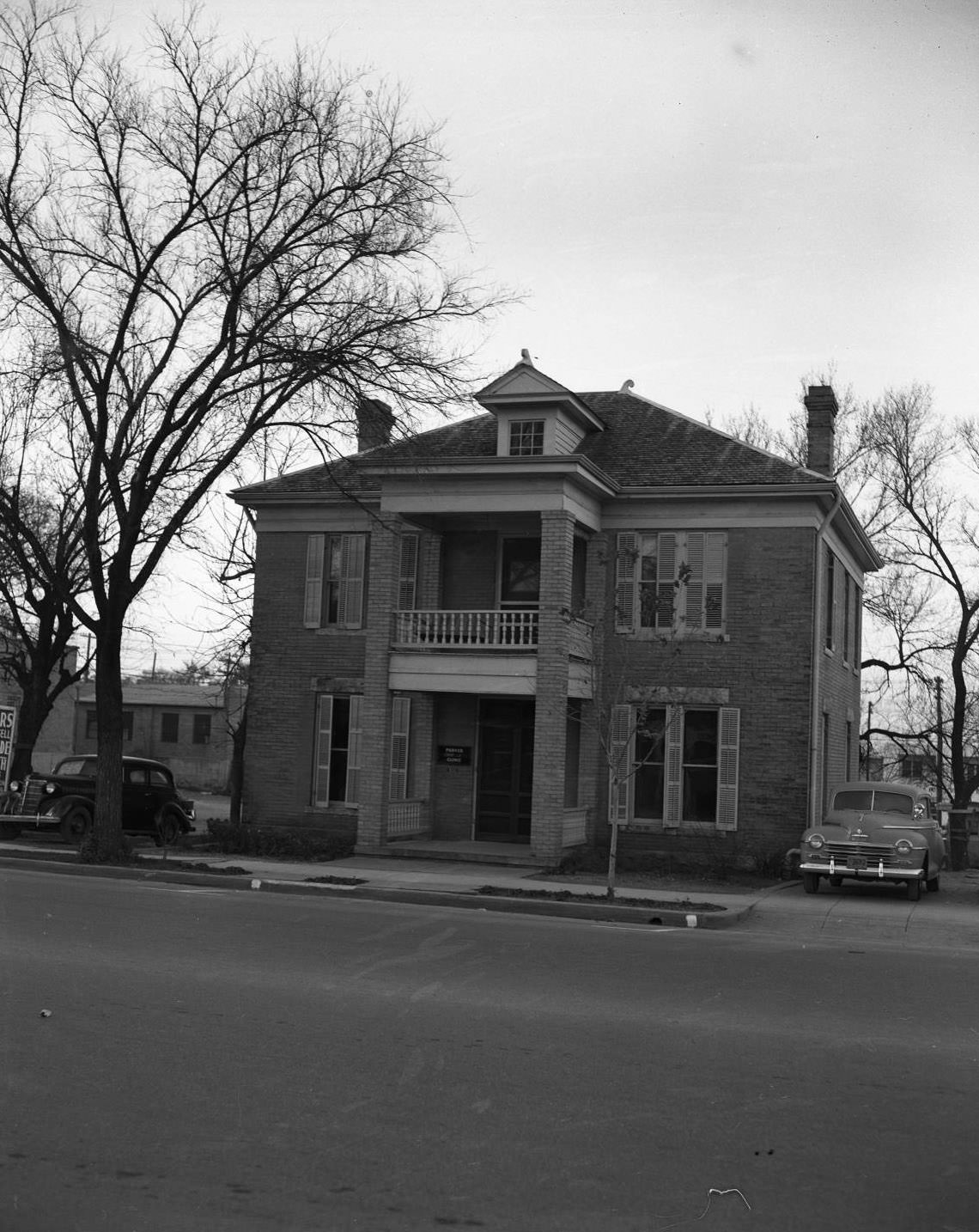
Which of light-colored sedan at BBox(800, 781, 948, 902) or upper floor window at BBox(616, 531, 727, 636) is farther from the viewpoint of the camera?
upper floor window at BBox(616, 531, 727, 636)

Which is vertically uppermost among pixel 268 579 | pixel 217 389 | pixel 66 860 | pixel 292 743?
pixel 217 389

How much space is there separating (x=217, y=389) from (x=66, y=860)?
7571 millimetres

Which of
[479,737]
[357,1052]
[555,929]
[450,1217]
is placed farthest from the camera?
[479,737]

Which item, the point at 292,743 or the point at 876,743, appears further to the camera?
the point at 876,743

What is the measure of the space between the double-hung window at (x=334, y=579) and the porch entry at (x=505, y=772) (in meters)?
3.21

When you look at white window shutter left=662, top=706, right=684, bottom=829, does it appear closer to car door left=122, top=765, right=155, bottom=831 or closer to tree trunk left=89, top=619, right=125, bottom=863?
tree trunk left=89, top=619, right=125, bottom=863

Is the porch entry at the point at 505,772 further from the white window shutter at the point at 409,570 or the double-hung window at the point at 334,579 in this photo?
the double-hung window at the point at 334,579

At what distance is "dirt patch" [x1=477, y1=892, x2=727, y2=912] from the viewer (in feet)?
54.3

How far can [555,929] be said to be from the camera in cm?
1415

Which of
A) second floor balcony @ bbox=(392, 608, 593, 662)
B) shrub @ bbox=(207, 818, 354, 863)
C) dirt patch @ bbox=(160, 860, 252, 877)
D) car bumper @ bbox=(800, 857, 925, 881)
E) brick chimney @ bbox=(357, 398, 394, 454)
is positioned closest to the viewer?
car bumper @ bbox=(800, 857, 925, 881)

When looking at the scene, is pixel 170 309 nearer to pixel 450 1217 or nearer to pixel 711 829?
pixel 711 829

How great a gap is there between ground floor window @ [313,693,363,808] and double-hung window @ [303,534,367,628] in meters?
1.51

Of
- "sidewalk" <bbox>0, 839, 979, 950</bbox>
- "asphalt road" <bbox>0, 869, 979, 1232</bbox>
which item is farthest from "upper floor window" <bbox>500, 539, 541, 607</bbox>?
"asphalt road" <bbox>0, 869, 979, 1232</bbox>

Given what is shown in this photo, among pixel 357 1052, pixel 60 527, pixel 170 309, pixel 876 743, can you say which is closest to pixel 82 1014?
pixel 357 1052
